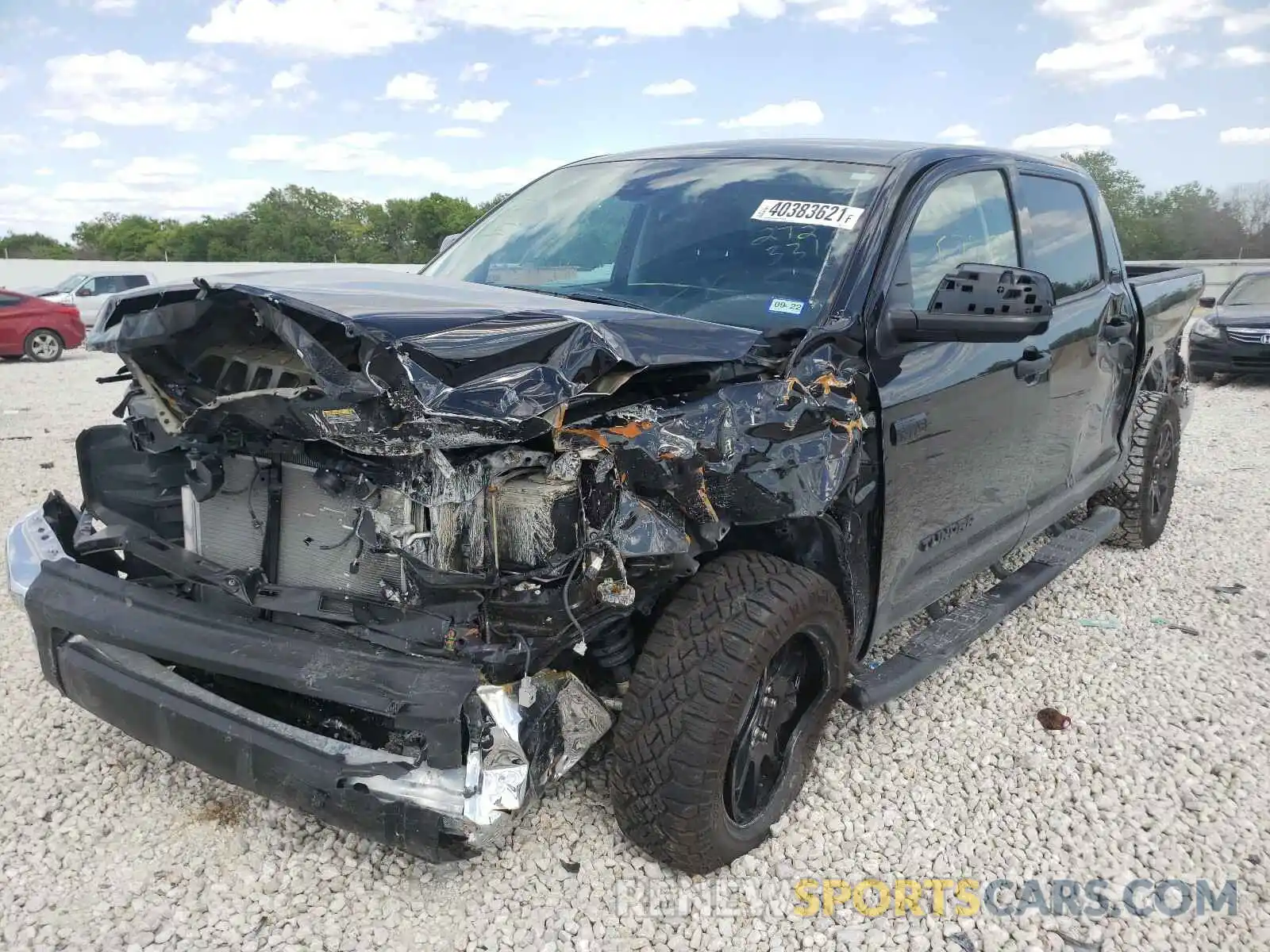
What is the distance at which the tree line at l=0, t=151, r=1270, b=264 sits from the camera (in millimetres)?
28078

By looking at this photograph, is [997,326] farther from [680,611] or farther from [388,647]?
[388,647]

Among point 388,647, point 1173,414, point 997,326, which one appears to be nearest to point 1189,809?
point 997,326

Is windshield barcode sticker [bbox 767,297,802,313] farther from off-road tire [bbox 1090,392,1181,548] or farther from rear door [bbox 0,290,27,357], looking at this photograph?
rear door [bbox 0,290,27,357]

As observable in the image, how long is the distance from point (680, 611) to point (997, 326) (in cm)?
127

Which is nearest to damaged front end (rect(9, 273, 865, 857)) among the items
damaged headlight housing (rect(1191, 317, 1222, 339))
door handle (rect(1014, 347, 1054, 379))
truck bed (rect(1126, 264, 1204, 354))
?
door handle (rect(1014, 347, 1054, 379))

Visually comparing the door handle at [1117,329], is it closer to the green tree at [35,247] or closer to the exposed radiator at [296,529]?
the exposed radiator at [296,529]

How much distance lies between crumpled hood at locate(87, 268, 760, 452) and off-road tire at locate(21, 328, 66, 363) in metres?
16.0

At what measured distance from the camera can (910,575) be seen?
3150 mm

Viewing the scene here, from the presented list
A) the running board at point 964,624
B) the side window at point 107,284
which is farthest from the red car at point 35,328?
the running board at point 964,624

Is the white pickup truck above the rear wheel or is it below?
above

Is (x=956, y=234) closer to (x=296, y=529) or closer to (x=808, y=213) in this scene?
(x=808, y=213)

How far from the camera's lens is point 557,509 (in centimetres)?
222
